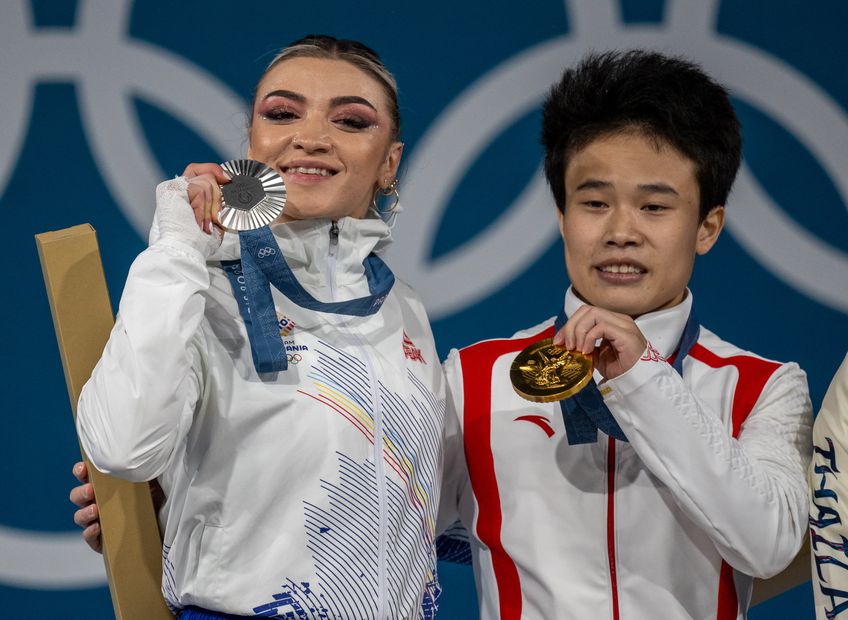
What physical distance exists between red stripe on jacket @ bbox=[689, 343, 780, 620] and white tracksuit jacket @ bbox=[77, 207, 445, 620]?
521 mm

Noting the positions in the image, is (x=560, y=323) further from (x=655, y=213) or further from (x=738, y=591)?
(x=738, y=591)

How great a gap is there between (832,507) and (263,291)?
929 millimetres

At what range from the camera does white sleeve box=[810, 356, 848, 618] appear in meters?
1.57

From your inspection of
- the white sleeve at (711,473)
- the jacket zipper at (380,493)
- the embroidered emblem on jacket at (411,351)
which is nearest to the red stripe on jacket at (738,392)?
the white sleeve at (711,473)

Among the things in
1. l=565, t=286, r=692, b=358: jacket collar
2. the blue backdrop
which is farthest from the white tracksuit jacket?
the blue backdrop

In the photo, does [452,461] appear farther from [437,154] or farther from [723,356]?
[437,154]

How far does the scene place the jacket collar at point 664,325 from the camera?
1844 mm

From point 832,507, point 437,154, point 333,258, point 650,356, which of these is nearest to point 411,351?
point 333,258

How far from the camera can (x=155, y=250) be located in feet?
4.81

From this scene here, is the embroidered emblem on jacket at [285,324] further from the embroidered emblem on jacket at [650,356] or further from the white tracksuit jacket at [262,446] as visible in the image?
the embroidered emblem on jacket at [650,356]

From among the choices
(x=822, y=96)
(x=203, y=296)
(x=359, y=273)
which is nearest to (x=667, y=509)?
(x=359, y=273)

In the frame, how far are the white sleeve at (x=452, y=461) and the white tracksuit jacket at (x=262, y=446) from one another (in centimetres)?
23

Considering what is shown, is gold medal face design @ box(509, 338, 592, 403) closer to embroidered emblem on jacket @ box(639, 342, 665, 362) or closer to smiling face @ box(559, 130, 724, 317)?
embroidered emblem on jacket @ box(639, 342, 665, 362)

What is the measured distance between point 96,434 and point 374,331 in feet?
1.72
